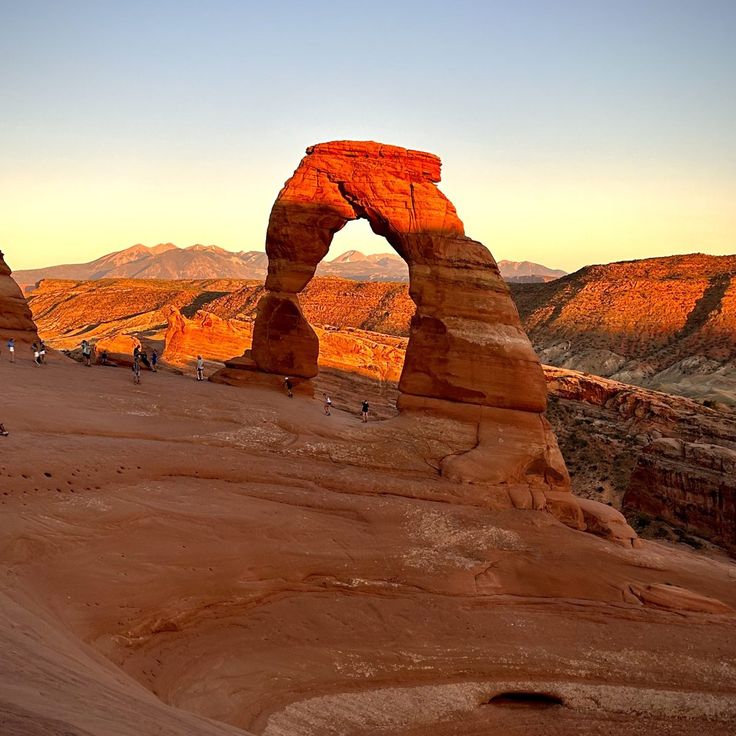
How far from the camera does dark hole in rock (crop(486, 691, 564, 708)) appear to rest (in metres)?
11.9

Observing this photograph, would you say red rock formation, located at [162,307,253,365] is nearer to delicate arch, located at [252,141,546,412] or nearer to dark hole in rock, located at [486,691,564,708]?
delicate arch, located at [252,141,546,412]

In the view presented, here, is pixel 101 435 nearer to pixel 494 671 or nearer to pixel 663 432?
pixel 494 671

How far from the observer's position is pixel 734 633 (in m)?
14.7

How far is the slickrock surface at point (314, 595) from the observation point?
1023cm

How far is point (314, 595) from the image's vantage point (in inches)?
519

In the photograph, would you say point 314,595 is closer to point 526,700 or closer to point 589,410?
point 526,700

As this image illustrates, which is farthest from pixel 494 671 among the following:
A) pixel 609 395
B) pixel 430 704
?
pixel 609 395

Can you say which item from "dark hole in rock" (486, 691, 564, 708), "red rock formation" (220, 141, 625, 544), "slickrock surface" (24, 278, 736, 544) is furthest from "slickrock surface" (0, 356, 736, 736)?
"slickrock surface" (24, 278, 736, 544)

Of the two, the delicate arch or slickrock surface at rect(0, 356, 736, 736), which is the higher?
the delicate arch

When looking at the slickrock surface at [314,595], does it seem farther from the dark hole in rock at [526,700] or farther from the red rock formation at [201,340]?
the red rock formation at [201,340]

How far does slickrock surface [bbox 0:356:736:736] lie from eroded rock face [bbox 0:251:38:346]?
30.9 ft

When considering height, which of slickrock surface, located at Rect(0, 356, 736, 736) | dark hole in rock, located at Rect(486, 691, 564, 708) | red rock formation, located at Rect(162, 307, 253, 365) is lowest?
dark hole in rock, located at Rect(486, 691, 564, 708)

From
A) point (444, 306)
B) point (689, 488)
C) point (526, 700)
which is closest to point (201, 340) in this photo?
point (444, 306)

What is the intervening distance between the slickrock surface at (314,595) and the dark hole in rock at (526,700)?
36 mm
